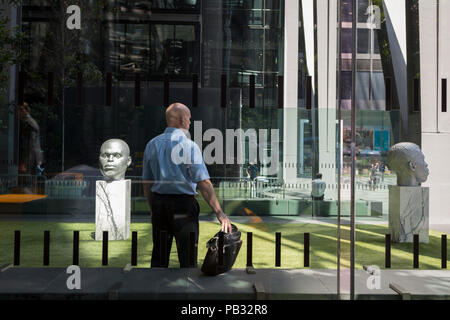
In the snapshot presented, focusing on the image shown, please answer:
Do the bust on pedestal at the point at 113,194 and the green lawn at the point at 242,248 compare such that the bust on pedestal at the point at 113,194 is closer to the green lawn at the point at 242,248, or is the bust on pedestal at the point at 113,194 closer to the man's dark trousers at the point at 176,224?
the green lawn at the point at 242,248

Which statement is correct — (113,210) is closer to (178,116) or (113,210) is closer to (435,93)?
(178,116)

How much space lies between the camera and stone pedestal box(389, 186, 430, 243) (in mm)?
6547

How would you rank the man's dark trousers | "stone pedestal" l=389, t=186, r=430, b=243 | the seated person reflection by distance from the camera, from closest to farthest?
the man's dark trousers
"stone pedestal" l=389, t=186, r=430, b=243
the seated person reflection

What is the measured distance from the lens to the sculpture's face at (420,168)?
657 cm

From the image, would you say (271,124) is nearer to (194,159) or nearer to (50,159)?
(194,159)

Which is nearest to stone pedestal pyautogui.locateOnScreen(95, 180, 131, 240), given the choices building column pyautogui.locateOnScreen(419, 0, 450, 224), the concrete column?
the concrete column

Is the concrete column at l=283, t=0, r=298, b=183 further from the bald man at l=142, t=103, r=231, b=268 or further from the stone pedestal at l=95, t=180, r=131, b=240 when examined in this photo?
the stone pedestal at l=95, t=180, r=131, b=240

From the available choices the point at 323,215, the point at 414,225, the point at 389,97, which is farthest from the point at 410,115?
the point at 323,215

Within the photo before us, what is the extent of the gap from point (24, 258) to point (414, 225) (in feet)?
16.1

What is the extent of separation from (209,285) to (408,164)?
2.89m

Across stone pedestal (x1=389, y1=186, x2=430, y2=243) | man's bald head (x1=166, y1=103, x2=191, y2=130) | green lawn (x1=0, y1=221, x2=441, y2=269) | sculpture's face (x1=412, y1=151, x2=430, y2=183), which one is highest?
man's bald head (x1=166, y1=103, x2=191, y2=130)

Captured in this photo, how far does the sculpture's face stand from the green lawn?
748 millimetres

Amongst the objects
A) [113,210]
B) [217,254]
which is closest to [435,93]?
[217,254]

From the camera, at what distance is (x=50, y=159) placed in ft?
20.8
